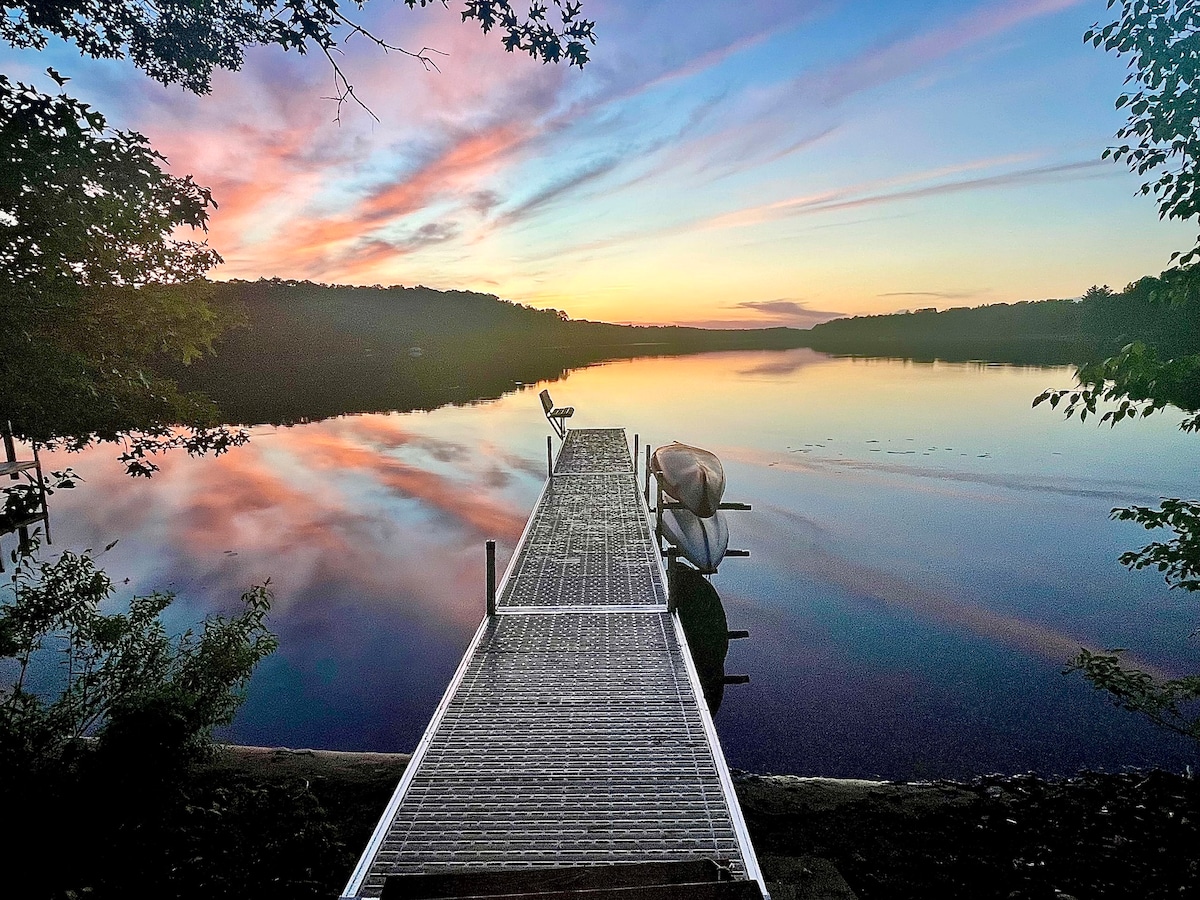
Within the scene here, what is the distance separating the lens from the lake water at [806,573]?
10.5 meters

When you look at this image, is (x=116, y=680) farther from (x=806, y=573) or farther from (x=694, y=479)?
(x=806, y=573)

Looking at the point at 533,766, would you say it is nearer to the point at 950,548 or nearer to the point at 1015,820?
the point at 1015,820

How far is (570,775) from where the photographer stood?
5953 mm

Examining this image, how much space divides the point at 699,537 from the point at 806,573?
12.6 ft

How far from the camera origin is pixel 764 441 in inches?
1548

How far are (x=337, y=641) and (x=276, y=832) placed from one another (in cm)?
780

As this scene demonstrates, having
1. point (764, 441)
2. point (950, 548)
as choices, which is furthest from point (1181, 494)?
point (764, 441)

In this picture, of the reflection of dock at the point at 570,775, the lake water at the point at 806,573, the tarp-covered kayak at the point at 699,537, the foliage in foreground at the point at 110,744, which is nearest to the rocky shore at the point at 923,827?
the foliage in foreground at the point at 110,744

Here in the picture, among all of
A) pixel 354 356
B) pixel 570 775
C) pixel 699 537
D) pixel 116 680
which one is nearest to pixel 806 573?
pixel 699 537

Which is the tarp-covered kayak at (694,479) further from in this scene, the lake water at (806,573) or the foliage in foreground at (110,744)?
the foliage in foreground at (110,744)

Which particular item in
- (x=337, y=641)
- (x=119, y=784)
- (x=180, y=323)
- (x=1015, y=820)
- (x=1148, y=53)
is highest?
(x=1148, y=53)

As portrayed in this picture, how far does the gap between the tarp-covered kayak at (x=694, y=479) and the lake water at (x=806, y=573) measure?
7.95 feet

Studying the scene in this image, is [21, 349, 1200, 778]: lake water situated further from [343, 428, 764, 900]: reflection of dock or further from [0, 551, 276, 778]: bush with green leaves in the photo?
[0, 551, 276, 778]: bush with green leaves

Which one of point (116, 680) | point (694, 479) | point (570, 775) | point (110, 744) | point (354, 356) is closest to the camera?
point (570, 775)
